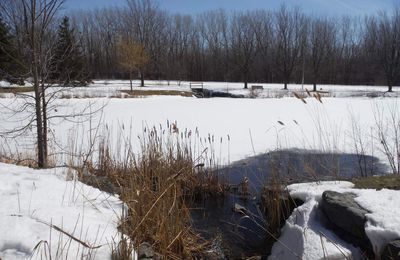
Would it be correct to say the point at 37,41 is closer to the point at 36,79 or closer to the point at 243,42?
the point at 36,79

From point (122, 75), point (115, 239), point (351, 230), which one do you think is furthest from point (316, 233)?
point (122, 75)

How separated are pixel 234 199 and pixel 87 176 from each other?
2.18 metres

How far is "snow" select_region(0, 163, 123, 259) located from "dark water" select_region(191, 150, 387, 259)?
4.36 feet

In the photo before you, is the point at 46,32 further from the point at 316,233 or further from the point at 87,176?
the point at 316,233

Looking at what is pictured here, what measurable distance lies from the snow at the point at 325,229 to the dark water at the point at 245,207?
1.07ft

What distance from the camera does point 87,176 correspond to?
4375 mm

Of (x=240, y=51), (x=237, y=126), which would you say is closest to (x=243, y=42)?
(x=240, y=51)

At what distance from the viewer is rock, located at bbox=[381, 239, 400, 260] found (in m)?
2.59

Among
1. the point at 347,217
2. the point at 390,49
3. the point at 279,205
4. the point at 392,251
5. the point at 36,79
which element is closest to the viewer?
the point at 392,251

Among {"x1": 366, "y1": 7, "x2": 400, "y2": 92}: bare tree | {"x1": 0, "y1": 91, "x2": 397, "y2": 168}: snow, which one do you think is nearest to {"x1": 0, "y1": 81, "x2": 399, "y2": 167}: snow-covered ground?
{"x1": 0, "y1": 91, "x2": 397, "y2": 168}: snow

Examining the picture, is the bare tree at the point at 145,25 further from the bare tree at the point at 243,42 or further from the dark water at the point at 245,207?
the dark water at the point at 245,207

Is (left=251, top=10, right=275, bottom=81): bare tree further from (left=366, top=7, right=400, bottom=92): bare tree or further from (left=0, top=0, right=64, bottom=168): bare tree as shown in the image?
(left=0, top=0, right=64, bottom=168): bare tree

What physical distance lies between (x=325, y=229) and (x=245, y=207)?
6.02 feet

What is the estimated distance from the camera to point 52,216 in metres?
2.81
